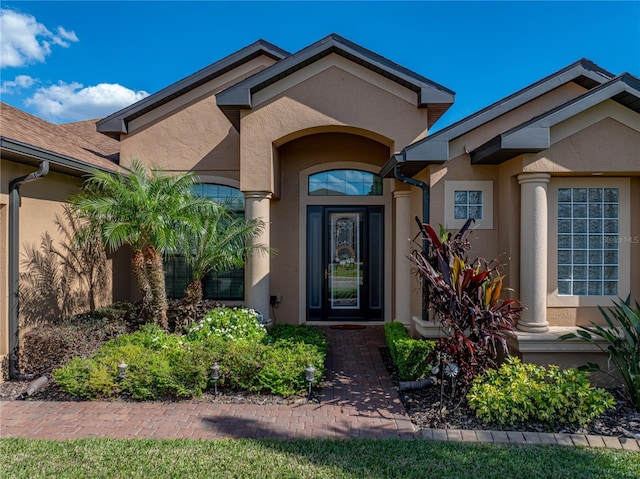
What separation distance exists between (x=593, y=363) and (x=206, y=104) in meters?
9.89

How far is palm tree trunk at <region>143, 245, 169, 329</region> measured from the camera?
765cm

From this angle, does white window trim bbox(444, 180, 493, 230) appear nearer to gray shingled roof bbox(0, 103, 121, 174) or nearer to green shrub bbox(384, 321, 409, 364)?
green shrub bbox(384, 321, 409, 364)

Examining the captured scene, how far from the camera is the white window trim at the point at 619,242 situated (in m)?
6.48

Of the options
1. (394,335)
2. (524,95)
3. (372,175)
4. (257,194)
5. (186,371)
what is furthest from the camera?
(372,175)

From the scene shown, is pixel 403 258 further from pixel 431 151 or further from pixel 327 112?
pixel 327 112

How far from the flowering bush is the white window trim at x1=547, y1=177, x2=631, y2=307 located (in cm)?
500

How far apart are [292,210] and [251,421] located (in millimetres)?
6130

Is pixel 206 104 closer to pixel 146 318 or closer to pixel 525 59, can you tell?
pixel 146 318

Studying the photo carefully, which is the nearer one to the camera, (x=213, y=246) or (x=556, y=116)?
(x=556, y=116)

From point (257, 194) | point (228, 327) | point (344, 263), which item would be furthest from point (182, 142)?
point (228, 327)

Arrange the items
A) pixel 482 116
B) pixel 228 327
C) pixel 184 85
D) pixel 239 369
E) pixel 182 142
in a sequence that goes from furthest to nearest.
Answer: pixel 182 142, pixel 184 85, pixel 228 327, pixel 482 116, pixel 239 369

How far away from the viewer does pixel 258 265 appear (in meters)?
8.72

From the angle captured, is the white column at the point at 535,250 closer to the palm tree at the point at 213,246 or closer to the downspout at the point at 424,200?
the downspout at the point at 424,200

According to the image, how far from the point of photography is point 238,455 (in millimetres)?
4246
